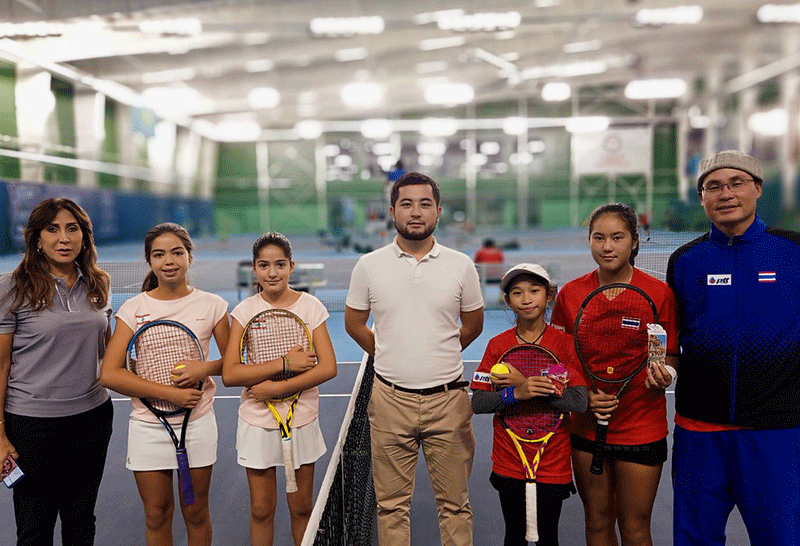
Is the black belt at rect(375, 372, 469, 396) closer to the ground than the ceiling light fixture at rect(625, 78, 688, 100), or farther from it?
closer to the ground

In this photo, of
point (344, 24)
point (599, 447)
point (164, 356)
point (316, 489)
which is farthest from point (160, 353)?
point (344, 24)

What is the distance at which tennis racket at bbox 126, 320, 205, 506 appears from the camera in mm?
2246

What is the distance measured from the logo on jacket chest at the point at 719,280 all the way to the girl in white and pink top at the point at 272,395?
56.1 inches

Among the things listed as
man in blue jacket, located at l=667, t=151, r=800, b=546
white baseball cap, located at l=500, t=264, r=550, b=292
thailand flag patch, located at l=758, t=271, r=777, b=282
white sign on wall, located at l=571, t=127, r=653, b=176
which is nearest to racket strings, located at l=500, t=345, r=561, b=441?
white baseball cap, located at l=500, t=264, r=550, b=292

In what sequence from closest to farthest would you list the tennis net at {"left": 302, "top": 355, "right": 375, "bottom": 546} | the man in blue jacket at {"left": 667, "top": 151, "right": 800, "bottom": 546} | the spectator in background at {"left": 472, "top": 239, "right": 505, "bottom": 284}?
the tennis net at {"left": 302, "top": 355, "right": 375, "bottom": 546} < the man in blue jacket at {"left": 667, "top": 151, "right": 800, "bottom": 546} < the spectator in background at {"left": 472, "top": 239, "right": 505, "bottom": 284}

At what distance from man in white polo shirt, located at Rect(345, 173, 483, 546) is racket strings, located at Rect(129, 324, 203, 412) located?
70cm

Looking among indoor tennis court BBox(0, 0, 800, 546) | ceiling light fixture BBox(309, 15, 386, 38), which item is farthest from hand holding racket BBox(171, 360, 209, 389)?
ceiling light fixture BBox(309, 15, 386, 38)

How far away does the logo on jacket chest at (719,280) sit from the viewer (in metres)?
2.01

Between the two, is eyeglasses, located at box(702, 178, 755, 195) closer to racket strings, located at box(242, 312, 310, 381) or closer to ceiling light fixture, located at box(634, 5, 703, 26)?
racket strings, located at box(242, 312, 310, 381)

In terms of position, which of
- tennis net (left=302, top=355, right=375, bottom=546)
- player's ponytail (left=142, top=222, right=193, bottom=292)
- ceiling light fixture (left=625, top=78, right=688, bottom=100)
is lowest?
tennis net (left=302, top=355, right=375, bottom=546)

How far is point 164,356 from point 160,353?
0.8 inches

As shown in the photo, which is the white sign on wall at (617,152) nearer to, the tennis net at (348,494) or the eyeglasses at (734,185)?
the tennis net at (348,494)

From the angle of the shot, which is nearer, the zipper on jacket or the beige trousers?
the zipper on jacket

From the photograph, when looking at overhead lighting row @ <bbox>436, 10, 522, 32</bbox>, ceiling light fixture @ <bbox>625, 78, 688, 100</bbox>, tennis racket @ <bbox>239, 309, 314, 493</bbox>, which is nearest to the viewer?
tennis racket @ <bbox>239, 309, 314, 493</bbox>
